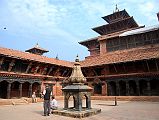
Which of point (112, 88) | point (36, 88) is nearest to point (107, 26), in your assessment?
point (112, 88)

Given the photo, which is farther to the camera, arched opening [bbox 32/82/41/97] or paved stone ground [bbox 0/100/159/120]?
arched opening [bbox 32/82/41/97]

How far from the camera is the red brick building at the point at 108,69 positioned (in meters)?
22.0

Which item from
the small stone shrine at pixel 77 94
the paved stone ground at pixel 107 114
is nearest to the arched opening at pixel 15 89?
the paved stone ground at pixel 107 114

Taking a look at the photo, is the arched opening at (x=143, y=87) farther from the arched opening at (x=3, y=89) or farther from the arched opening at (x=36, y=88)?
the arched opening at (x=3, y=89)

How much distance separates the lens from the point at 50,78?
88.2 feet

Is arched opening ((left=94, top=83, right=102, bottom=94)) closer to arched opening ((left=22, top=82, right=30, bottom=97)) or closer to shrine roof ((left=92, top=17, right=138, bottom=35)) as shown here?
arched opening ((left=22, top=82, right=30, bottom=97))

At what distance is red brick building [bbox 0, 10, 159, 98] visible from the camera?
72.0 ft

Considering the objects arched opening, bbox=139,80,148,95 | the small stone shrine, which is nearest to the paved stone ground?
the small stone shrine

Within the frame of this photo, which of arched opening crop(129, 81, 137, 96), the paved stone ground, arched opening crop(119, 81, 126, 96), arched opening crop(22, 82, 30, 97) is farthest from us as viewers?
arched opening crop(119, 81, 126, 96)

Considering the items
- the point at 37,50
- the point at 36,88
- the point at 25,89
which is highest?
the point at 37,50

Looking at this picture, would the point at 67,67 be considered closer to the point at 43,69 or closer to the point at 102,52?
the point at 43,69

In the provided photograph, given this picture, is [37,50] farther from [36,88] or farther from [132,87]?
[132,87]

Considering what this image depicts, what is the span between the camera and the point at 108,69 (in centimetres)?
2638

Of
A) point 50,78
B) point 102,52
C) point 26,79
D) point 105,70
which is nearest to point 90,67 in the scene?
point 105,70
